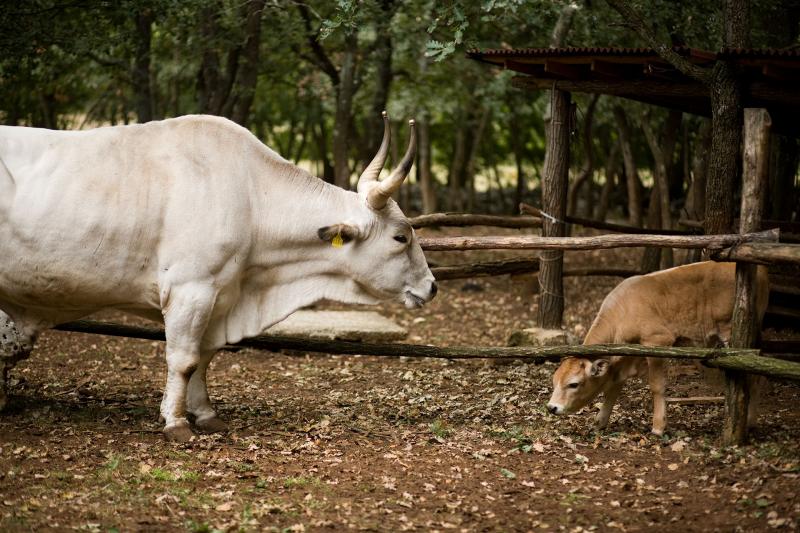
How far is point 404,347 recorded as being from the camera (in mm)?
7840

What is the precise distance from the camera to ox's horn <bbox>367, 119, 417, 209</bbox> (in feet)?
23.5

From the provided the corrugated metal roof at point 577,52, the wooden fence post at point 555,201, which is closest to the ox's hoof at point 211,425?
the corrugated metal roof at point 577,52

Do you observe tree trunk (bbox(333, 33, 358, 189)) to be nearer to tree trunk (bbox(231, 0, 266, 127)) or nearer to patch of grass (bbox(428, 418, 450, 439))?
tree trunk (bbox(231, 0, 266, 127))

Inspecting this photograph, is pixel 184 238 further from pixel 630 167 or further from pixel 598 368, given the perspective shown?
pixel 630 167

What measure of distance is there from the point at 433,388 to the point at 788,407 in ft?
9.99

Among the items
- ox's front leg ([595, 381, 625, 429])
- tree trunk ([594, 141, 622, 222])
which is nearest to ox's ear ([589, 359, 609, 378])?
ox's front leg ([595, 381, 625, 429])

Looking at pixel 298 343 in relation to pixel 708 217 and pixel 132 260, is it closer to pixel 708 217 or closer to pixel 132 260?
pixel 132 260

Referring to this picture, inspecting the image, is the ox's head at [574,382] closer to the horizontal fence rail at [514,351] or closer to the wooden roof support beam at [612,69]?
the horizontal fence rail at [514,351]

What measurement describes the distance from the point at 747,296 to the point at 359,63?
12.0 metres

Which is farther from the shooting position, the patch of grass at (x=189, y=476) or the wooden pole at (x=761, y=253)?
the wooden pole at (x=761, y=253)

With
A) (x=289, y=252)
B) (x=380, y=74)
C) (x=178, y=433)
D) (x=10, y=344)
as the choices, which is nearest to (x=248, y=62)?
(x=380, y=74)

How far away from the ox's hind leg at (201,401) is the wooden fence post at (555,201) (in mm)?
4209

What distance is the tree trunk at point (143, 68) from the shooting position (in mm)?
12977

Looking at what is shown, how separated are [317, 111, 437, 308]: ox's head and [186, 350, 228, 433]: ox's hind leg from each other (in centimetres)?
129
